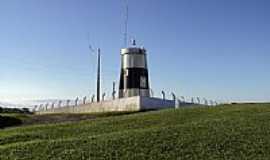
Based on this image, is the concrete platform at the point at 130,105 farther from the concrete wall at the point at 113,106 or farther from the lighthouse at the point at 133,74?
the lighthouse at the point at 133,74

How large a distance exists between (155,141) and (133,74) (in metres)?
23.1

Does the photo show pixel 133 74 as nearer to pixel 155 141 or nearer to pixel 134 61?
pixel 134 61

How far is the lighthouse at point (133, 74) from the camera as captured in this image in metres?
39.4

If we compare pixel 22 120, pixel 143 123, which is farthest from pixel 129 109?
pixel 143 123

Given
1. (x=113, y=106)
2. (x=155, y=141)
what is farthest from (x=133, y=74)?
(x=155, y=141)

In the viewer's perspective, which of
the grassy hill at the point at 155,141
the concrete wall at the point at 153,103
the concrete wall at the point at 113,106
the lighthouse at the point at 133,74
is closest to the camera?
the grassy hill at the point at 155,141

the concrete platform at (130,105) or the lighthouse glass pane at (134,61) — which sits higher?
the lighthouse glass pane at (134,61)

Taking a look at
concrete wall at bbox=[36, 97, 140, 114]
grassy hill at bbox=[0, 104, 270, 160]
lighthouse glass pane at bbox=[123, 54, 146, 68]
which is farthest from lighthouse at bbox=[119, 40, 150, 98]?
grassy hill at bbox=[0, 104, 270, 160]

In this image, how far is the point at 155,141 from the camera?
55.2ft

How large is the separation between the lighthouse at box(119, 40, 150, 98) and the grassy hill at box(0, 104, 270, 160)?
16329 millimetres

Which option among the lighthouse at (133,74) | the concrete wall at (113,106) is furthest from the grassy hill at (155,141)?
the lighthouse at (133,74)

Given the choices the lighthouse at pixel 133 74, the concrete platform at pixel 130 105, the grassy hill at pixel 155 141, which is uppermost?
the lighthouse at pixel 133 74

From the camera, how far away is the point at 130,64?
132 feet

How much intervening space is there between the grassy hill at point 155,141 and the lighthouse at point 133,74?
53.6 feet
